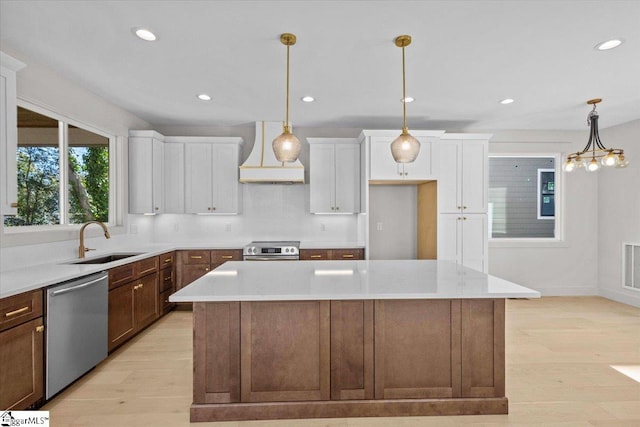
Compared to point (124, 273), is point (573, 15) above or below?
above

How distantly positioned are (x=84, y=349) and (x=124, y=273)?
2.62 feet

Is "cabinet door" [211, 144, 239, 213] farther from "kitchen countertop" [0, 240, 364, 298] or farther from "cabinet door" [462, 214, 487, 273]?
"cabinet door" [462, 214, 487, 273]

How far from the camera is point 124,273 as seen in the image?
10.6ft

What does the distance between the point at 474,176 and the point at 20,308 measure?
15.6ft

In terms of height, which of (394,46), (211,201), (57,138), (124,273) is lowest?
(124,273)

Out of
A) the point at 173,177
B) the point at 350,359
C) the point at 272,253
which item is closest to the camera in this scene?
the point at 350,359

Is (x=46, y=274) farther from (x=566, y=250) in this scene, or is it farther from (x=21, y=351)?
(x=566, y=250)

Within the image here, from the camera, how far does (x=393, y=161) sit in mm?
4438

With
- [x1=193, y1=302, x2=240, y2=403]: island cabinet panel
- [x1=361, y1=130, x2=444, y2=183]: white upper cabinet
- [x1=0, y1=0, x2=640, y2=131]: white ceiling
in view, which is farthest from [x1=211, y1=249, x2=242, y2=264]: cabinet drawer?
[x1=193, y1=302, x2=240, y2=403]: island cabinet panel

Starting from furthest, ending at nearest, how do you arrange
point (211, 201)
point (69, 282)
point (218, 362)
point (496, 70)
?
1. point (211, 201)
2. point (496, 70)
3. point (69, 282)
4. point (218, 362)

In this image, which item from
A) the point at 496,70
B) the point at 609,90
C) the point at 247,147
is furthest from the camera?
the point at 247,147

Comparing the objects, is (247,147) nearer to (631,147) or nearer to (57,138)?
(57,138)

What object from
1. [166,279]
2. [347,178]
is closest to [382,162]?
[347,178]

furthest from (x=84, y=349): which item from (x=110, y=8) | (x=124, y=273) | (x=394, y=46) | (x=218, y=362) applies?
(x=394, y=46)
